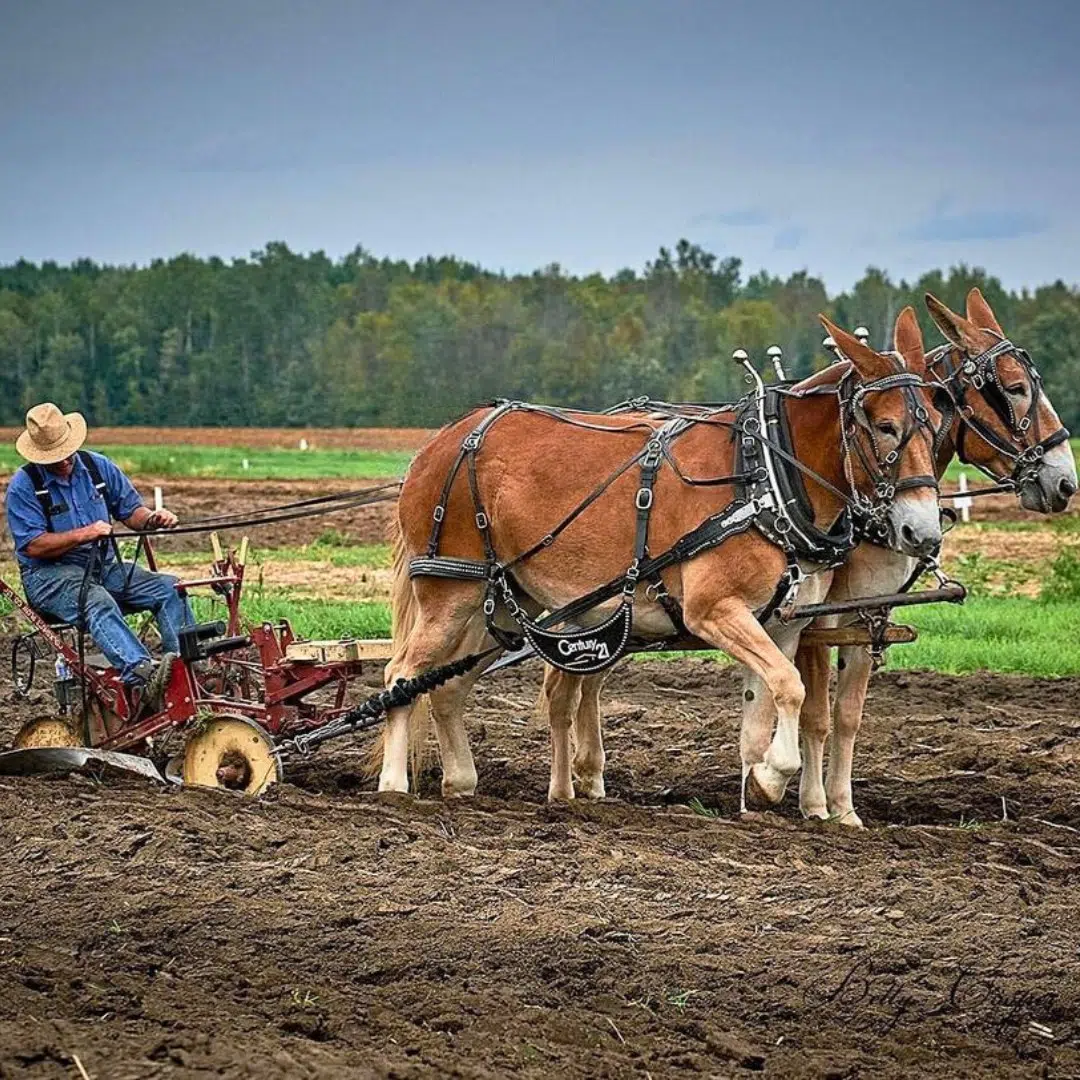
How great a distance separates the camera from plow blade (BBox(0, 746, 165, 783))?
9.04 meters

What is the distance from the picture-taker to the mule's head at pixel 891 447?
26.1 ft

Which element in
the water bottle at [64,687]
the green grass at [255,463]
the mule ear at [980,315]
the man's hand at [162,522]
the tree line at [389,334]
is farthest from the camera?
the tree line at [389,334]

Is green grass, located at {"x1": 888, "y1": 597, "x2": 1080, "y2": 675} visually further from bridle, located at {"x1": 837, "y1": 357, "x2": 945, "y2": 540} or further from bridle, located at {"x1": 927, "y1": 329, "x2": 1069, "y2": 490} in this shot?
bridle, located at {"x1": 837, "y1": 357, "x2": 945, "y2": 540}

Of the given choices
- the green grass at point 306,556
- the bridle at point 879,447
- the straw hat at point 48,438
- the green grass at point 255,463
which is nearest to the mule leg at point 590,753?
the bridle at point 879,447

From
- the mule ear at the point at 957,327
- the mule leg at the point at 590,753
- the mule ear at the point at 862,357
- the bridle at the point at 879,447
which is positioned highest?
the mule ear at the point at 957,327

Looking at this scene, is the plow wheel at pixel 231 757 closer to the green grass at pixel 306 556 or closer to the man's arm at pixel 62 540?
the man's arm at pixel 62 540

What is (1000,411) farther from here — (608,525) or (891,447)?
(608,525)

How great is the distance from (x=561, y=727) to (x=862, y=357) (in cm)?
259

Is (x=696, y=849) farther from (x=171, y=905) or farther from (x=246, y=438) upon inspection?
(x=246, y=438)

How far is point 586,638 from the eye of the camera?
28.0ft

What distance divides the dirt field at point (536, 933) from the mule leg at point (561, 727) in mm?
381

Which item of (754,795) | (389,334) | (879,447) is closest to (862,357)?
(879,447)

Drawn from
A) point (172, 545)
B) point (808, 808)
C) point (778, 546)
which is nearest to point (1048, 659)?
point (808, 808)

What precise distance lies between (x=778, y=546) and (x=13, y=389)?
78.0 metres
